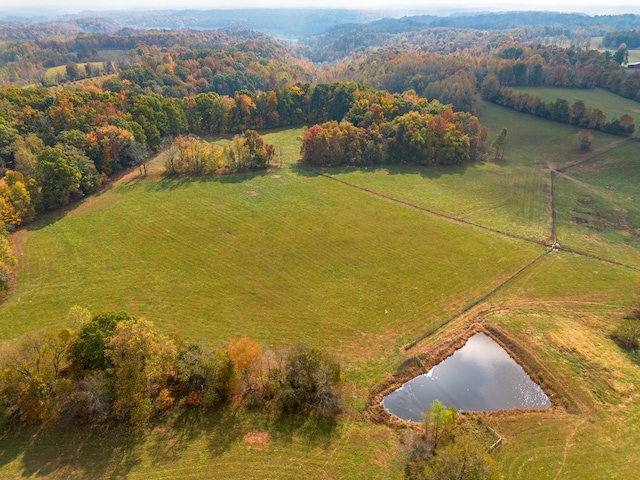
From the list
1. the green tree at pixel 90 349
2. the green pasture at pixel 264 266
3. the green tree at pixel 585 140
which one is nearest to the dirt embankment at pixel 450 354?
the green pasture at pixel 264 266

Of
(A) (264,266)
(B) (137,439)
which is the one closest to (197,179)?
(A) (264,266)

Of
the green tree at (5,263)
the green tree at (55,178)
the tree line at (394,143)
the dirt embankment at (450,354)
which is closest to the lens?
the dirt embankment at (450,354)

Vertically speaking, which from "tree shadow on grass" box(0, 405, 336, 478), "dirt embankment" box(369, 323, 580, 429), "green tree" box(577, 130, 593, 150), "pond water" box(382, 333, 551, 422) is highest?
"green tree" box(577, 130, 593, 150)

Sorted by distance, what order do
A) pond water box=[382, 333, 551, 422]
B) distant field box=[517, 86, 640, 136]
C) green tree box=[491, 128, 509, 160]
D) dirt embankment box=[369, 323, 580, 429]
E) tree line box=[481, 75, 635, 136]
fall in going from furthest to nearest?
distant field box=[517, 86, 640, 136], tree line box=[481, 75, 635, 136], green tree box=[491, 128, 509, 160], pond water box=[382, 333, 551, 422], dirt embankment box=[369, 323, 580, 429]

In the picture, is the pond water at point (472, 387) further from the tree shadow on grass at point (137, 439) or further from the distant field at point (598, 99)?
the distant field at point (598, 99)

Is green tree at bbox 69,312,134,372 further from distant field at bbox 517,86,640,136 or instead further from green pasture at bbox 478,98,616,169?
distant field at bbox 517,86,640,136

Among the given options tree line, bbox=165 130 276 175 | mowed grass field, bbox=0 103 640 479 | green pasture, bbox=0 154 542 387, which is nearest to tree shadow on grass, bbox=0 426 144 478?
mowed grass field, bbox=0 103 640 479
